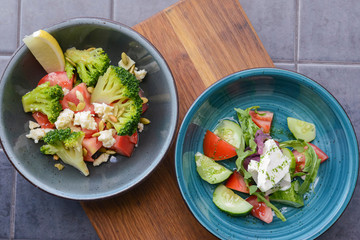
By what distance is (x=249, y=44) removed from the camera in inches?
59.8

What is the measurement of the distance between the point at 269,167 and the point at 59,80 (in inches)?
32.7

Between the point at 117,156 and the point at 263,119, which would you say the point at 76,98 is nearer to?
the point at 117,156

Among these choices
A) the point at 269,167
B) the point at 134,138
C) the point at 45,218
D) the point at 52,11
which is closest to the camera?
the point at 269,167

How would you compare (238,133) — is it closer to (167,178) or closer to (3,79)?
(167,178)

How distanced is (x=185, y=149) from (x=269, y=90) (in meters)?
0.41

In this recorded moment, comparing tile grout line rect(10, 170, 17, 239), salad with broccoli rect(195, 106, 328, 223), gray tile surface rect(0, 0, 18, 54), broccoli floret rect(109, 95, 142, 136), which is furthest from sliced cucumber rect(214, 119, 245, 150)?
gray tile surface rect(0, 0, 18, 54)

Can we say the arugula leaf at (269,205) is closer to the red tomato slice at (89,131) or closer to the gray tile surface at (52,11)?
the red tomato slice at (89,131)

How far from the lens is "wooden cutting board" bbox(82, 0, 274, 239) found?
4.87 feet

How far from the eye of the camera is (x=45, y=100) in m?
1.38

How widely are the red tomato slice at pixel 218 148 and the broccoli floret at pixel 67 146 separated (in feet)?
1.54

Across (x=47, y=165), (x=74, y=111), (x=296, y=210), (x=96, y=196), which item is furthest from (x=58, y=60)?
(x=296, y=210)

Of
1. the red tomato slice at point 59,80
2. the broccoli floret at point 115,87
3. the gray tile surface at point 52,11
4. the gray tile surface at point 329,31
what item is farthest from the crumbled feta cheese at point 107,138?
the gray tile surface at point 329,31

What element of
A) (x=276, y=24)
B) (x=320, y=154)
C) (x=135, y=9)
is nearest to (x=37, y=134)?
(x=135, y=9)

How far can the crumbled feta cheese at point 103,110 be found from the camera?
55.1 inches
